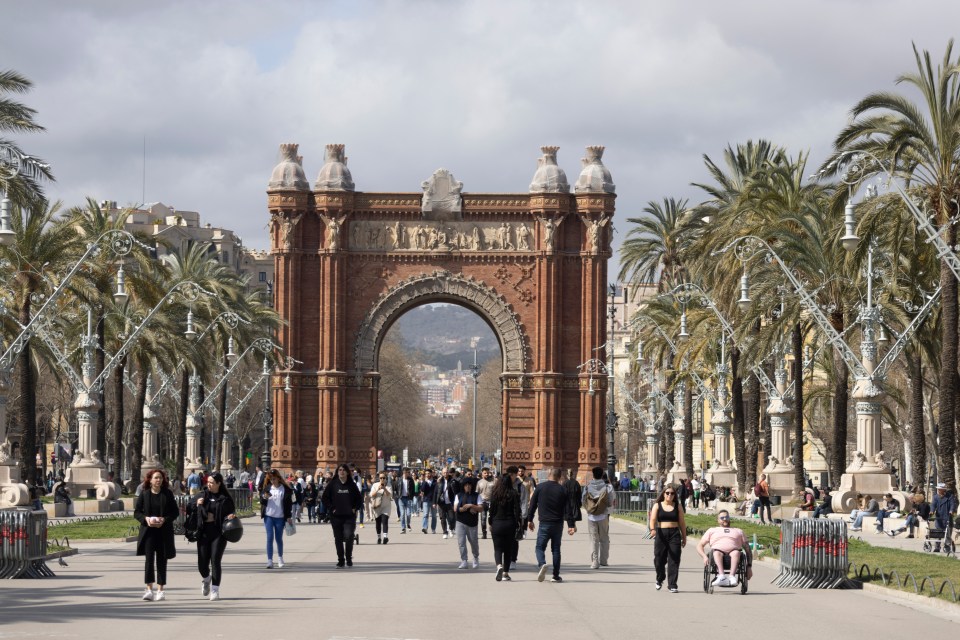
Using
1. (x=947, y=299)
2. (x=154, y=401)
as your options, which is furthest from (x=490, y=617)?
(x=154, y=401)

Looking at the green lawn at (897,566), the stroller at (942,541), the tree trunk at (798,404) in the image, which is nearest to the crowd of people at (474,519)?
the stroller at (942,541)

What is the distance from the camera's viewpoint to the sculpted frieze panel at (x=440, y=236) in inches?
2970

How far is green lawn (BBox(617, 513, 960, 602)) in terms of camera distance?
20656 millimetres

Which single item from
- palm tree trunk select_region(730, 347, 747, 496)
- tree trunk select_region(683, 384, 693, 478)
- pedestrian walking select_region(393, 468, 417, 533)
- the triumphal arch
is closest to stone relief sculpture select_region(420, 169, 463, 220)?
the triumphal arch

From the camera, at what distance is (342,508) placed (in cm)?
2511

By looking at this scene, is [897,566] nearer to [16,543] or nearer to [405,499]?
[16,543]

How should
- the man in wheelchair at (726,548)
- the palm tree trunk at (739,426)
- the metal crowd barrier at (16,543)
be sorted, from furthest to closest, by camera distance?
the palm tree trunk at (739,426), the metal crowd barrier at (16,543), the man in wheelchair at (726,548)

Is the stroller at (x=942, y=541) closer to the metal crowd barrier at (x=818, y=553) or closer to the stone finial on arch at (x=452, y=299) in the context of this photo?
the metal crowd barrier at (x=818, y=553)

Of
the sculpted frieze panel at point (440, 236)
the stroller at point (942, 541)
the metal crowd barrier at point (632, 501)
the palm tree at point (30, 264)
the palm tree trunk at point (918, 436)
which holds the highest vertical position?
the sculpted frieze panel at point (440, 236)

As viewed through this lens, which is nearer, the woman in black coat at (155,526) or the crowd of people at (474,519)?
the woman in black coat at (155,526)

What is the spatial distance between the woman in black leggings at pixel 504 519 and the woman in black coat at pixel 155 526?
511 cm

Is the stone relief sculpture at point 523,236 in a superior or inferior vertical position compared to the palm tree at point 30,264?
superior

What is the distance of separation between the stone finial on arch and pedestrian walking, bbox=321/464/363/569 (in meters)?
49.1

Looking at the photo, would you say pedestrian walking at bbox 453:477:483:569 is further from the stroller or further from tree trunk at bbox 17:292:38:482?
tree trunk at bbox 17:292:38:482
